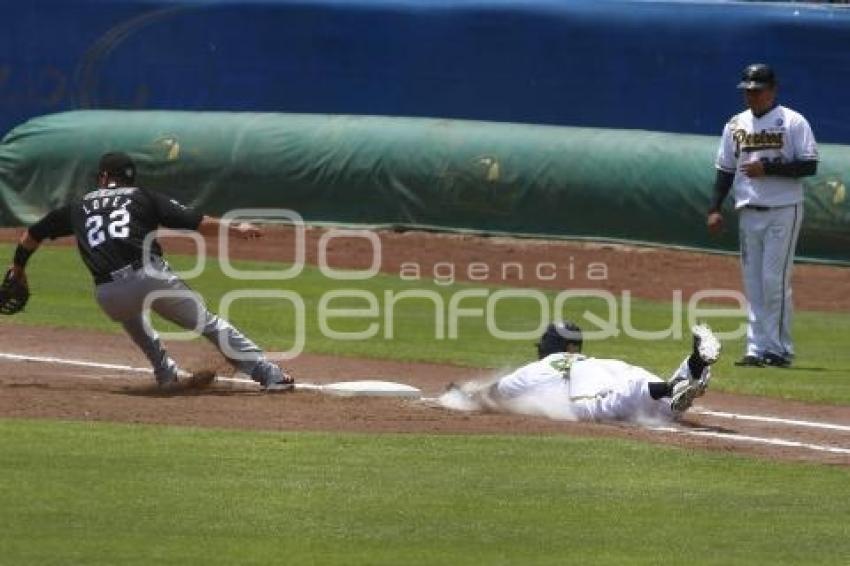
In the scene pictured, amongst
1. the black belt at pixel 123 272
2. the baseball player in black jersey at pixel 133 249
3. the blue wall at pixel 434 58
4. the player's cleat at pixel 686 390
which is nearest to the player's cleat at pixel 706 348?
the player's cleat at pixel 686 390

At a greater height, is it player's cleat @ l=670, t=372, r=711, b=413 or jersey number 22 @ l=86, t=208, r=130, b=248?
jersey number 22 @ l=86, t=208, r=130, b=248

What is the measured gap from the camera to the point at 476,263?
20453mm

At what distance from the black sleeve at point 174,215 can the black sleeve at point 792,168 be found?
179 inches

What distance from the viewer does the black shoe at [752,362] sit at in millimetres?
14594

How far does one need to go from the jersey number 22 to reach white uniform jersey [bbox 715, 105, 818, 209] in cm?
481

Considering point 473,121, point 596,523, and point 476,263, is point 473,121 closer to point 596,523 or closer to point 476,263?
point 476,263

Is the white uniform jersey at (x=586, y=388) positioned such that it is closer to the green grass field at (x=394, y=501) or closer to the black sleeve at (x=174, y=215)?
the green grass field at (x=394, y=501)

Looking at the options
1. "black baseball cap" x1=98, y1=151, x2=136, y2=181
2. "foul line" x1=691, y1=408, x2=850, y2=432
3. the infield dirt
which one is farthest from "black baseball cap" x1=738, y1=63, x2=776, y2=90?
"black baseball cap" x1=98, y1=151, x2=136, y2=181

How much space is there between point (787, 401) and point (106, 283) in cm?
450

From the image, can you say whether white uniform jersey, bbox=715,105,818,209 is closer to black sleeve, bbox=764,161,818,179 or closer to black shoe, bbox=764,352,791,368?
black sleeve, bbox=764,161,818,179

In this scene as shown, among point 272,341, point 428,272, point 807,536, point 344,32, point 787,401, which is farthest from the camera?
point 344,32

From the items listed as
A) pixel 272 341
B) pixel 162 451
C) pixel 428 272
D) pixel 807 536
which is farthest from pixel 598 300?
pixel 807 536

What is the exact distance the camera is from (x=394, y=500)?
900 centimetres

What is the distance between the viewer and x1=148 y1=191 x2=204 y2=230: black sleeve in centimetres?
1195
